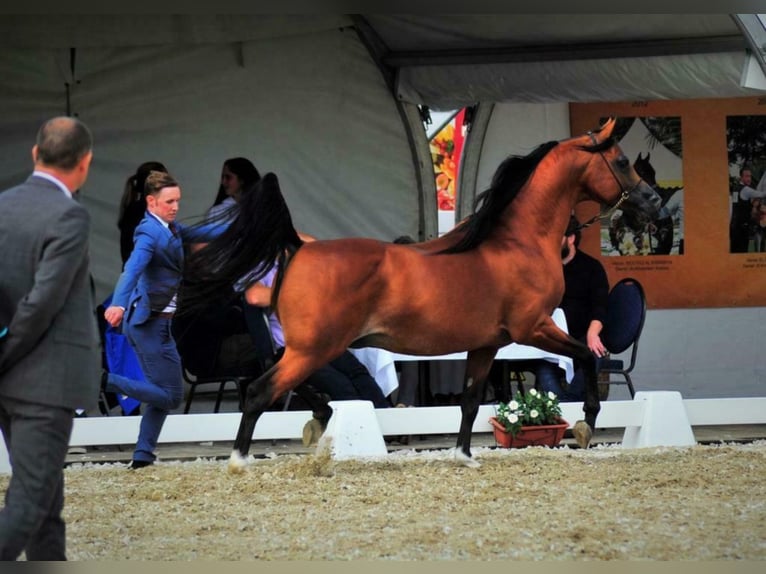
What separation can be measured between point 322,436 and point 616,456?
180 cm

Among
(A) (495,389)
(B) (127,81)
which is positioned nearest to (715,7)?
(A) (495,389)

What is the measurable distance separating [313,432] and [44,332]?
3.17 meters

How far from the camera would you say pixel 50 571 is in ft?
15.2

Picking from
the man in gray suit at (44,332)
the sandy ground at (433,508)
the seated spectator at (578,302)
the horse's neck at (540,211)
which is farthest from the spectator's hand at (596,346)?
the man in gray suit at (44,332)

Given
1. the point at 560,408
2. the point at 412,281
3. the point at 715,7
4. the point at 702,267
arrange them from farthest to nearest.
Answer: the point at 702,267, the point at 560,408, the point at 412,281, the point at 715,7

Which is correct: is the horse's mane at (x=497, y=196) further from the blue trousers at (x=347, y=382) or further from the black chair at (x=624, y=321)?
the black chair at (x=624, y=321)

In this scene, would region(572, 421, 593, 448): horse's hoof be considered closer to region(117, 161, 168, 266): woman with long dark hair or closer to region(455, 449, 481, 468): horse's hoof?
region(455, 449, 481, 468): horse's hoof

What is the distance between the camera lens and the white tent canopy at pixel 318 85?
9.29m

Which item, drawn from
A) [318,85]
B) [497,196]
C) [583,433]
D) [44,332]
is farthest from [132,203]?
[44,332]

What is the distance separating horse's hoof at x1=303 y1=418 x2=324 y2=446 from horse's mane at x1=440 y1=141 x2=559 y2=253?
1229mm

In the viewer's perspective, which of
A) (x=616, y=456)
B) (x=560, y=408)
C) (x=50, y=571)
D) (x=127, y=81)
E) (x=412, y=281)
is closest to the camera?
(x=50, y=571)

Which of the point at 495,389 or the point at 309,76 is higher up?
the point at 309,76

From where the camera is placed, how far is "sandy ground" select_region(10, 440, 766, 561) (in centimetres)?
538

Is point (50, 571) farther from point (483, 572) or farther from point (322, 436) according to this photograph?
point (322, 436)
